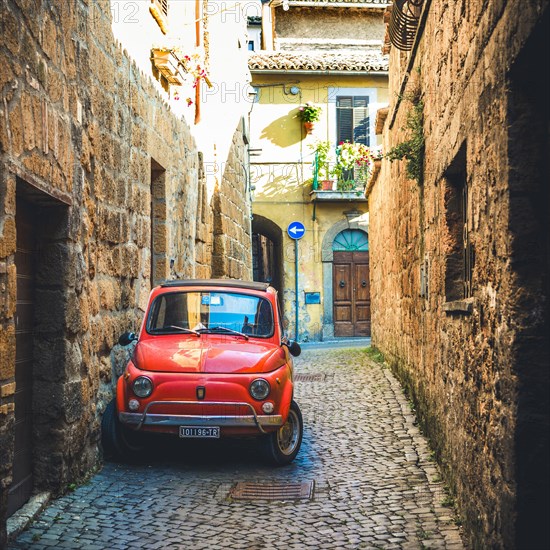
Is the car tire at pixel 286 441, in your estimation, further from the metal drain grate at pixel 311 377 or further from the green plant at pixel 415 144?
the metal drain grate at pixel 311 377

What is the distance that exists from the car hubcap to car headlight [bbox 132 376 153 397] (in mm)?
1082

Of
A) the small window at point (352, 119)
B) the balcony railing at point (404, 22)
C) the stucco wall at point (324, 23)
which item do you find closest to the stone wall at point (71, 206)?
the balcony railing at point (404, 22)

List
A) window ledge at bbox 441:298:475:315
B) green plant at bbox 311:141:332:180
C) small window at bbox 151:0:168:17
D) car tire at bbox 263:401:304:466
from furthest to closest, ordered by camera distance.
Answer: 1. green plant at bbox 311:141:332:180
2. small window at bbox 151:0:168:17
3. car tire at bbox 263:401:304:466
4. window ledge at bbox 441:298:475:315

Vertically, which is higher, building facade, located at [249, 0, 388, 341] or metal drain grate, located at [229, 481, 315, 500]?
building facade, located at [249, 0, 388, 341]

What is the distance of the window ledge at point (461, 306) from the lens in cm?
444

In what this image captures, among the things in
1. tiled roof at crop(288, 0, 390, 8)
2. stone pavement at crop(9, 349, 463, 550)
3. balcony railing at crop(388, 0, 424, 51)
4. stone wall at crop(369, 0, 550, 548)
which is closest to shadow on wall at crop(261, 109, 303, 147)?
tiled roof at crop(288, 0, 390, 8)

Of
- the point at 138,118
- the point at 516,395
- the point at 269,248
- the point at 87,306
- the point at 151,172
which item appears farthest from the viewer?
the point at 269,248

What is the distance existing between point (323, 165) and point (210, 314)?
1666cm

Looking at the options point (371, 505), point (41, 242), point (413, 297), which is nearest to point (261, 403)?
point (371, 505)

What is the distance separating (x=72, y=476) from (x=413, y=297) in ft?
13.6

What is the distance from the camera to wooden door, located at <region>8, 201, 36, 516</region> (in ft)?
16.9

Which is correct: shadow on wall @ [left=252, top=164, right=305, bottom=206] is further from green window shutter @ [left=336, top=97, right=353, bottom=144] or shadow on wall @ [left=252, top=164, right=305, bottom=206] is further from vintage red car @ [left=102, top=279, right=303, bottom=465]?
vintage red car @ [left=102, top=279, right=303, bottom=465]

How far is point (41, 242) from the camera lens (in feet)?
18.4

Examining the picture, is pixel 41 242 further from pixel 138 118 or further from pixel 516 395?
pixel 516 395
